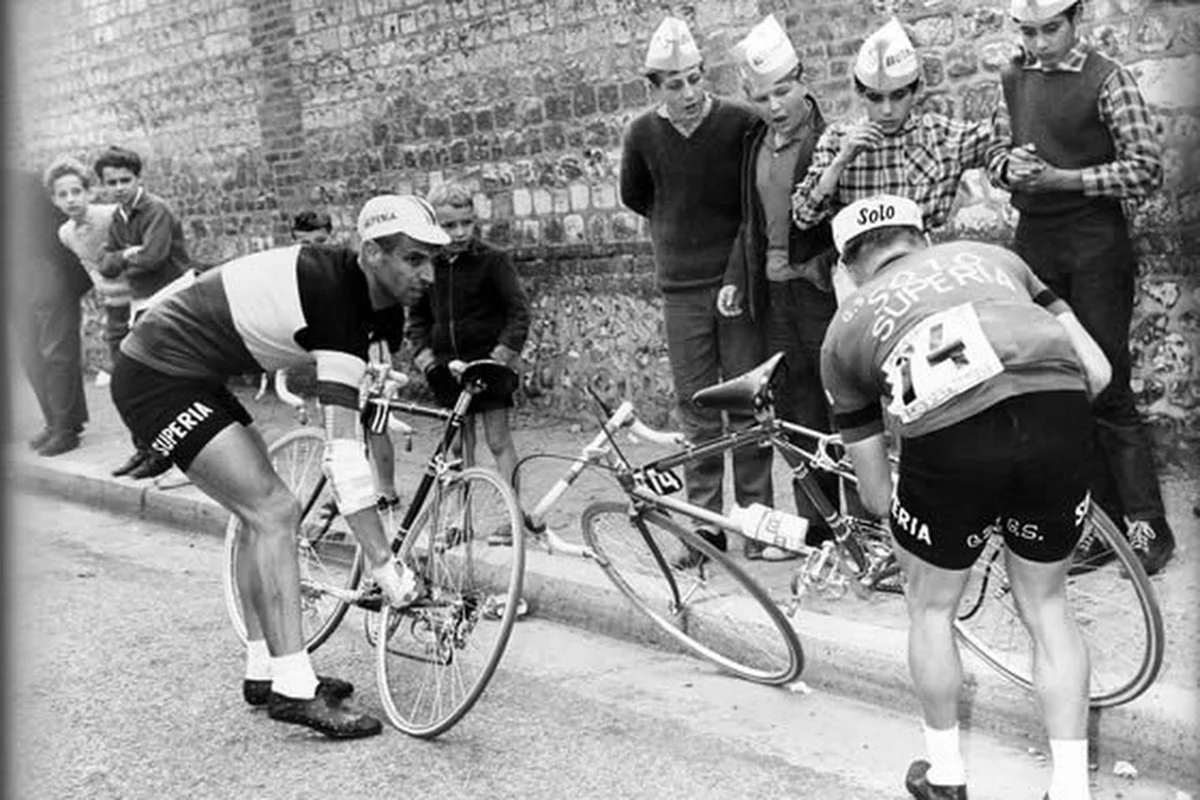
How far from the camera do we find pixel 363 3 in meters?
11.3

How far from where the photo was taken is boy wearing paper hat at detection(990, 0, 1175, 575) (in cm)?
534

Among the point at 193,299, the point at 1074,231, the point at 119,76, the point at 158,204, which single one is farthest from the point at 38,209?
the point at 1074,231

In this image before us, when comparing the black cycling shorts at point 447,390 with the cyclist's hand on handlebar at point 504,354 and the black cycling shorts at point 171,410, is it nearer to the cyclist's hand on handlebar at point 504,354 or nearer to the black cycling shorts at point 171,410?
the cyclist's hand on handlebar at point 504,354

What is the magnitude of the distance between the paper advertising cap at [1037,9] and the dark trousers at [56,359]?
7567 millimetres

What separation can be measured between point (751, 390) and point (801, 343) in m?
1.12

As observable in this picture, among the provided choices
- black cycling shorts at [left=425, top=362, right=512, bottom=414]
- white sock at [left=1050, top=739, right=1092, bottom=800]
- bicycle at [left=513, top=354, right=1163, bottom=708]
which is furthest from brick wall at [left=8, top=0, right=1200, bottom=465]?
white sock at [left=1050, top=739, right=1092, bottom=800]

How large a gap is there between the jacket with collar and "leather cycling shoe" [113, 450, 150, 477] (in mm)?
4899

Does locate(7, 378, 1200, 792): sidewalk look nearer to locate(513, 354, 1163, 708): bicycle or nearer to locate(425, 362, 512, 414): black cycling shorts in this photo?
locate(513, 354, 1163, 708): bicycle

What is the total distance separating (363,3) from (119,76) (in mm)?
4804

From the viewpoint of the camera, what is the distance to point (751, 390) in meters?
5.12

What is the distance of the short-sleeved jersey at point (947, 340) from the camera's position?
12.5 feet

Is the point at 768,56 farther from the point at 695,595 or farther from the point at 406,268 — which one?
the point at 695,595

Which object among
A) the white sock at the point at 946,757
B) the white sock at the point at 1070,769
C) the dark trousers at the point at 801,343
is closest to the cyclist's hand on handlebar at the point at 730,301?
the dark trousers at the point at 801,343

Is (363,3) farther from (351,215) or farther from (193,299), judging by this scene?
(193,299)
